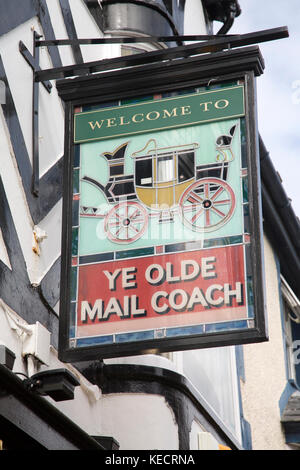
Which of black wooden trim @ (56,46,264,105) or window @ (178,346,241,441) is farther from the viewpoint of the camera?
window @ (178,346,241,441)

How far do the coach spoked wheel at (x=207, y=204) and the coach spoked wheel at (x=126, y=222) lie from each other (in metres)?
0.30

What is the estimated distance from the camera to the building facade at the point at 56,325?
22.4 ft

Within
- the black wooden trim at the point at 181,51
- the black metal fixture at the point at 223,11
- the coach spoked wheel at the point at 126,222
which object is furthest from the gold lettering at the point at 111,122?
the black metal fixture at the point at 223,11

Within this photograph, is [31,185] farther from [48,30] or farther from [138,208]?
[48,30]

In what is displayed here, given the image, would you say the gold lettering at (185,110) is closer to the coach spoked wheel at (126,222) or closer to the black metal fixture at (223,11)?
the coach spoked wheel at (126,222)

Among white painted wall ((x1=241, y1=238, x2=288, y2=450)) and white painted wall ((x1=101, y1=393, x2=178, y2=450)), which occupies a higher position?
white painted wall ((x1=241, y1=238, x2=288, y2=450))

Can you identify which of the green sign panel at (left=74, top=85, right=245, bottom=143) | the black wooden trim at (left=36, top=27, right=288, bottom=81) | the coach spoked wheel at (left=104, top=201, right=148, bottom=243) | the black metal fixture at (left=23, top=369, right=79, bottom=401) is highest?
the black wooden trim at (left=36, top=27, right=288, bottom=81)

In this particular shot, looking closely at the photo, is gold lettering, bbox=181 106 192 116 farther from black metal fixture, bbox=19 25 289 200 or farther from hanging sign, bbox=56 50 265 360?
black metal fixture, bbox=19 25 289 200

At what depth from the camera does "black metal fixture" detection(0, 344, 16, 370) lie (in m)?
6.51

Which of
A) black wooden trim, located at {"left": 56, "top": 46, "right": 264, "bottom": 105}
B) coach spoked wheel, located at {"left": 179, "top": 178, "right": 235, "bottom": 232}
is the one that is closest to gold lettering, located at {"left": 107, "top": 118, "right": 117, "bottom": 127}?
black wooden trim, located at {"left": 56, "top": 46, "right": 264, "bottom": 105}

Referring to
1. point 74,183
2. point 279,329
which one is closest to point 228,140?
point 74,183

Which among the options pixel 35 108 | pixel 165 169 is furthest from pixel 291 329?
pixel 165 169

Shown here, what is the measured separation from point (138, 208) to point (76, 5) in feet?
10.2

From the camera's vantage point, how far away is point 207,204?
275 inches
